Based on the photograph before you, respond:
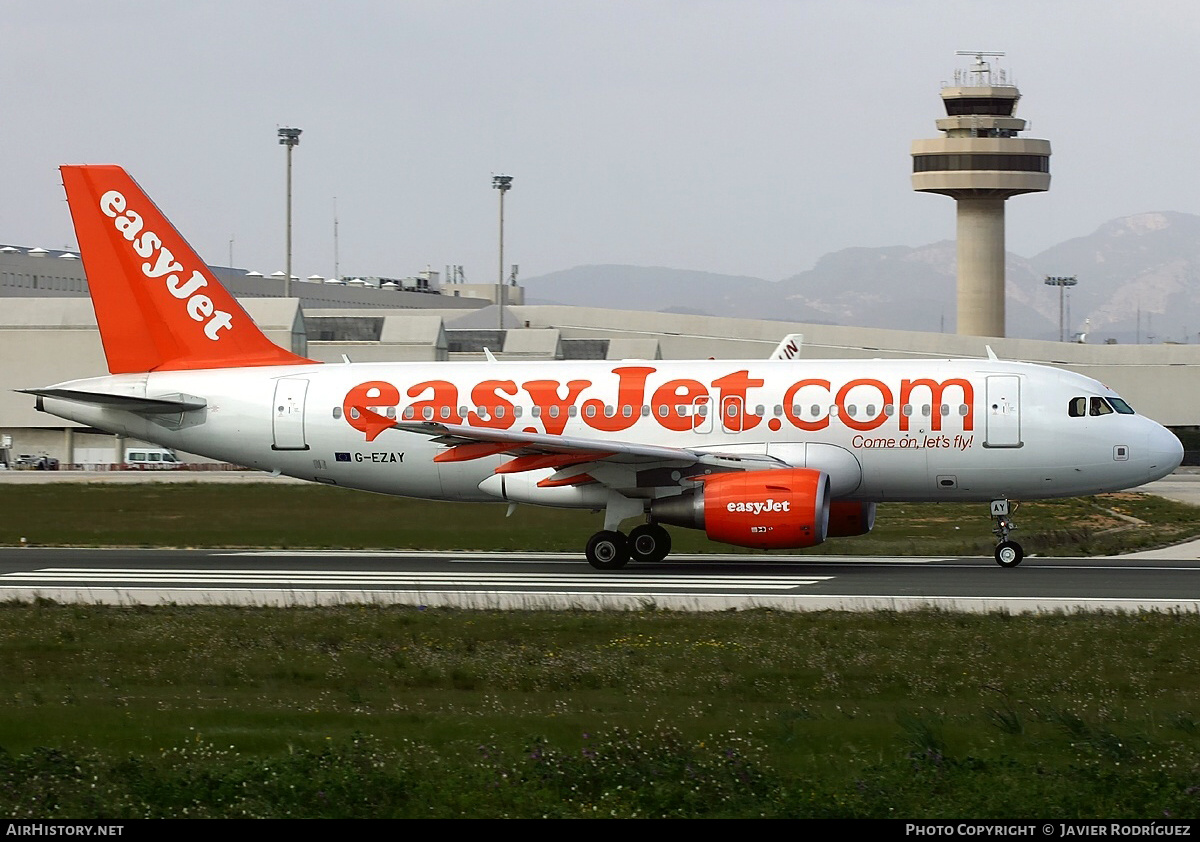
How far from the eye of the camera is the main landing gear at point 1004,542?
28.1 meters

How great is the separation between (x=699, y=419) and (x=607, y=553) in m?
3.20

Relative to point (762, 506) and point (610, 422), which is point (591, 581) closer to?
point (762, 506)

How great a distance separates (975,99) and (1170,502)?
294 ft

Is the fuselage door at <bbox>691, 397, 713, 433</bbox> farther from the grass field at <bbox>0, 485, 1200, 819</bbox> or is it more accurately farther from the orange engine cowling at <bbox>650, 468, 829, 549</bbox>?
the grass field at <bbox>0, 485, 1200, 819</bbox>

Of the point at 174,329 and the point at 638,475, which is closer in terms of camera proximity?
the point at 638,475

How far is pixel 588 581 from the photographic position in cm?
2633

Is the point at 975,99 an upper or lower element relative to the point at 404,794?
upper

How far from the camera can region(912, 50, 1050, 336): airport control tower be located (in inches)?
5094

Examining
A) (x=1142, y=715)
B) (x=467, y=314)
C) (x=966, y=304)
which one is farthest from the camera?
(x=966, y=304)

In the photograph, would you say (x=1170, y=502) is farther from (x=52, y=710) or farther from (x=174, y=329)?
(x=52, y=710)

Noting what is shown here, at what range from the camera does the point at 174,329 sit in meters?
32.2

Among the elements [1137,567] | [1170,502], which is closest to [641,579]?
[1137,567]
